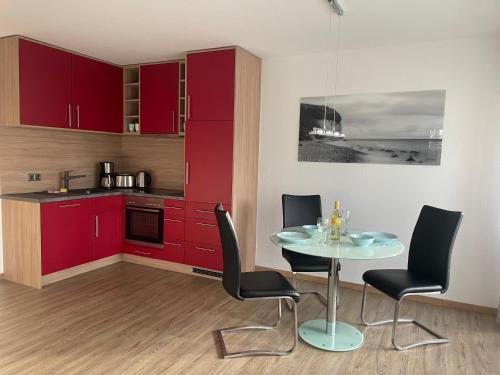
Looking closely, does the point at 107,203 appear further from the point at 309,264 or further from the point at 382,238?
the point at 382,238

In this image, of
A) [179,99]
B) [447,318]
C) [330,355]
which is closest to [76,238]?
[179,99]

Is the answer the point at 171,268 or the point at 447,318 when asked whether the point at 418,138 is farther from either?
the point at 171,268

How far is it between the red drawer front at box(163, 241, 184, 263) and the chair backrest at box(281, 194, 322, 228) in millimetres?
1333

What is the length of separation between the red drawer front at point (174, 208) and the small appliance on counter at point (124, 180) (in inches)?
31.3

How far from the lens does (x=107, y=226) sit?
4.39 meters

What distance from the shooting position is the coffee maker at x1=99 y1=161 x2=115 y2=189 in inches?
187

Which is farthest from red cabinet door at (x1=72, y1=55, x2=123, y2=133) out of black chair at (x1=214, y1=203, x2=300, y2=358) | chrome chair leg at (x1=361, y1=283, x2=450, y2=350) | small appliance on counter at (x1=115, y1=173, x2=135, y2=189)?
chrome chair leg at (x1=361, y1=283, x2=450, y2=350)

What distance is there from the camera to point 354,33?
332cm

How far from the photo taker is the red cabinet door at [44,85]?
3645 millimetres

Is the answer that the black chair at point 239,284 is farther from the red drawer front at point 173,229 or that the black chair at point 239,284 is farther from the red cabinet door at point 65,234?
the red cabinet door at point 65,234

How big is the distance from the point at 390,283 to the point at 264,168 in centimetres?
206

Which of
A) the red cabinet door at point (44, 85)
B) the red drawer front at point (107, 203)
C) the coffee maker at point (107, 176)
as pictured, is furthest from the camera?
the coffee maker at point (107, 176)

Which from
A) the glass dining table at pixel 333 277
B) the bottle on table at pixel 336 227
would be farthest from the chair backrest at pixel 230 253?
the bottle on table at pixel 336 227

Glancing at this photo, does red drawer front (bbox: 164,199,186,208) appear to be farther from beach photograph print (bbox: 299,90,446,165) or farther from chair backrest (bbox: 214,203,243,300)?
chair backrest (bbox: 214,203,243,300)
